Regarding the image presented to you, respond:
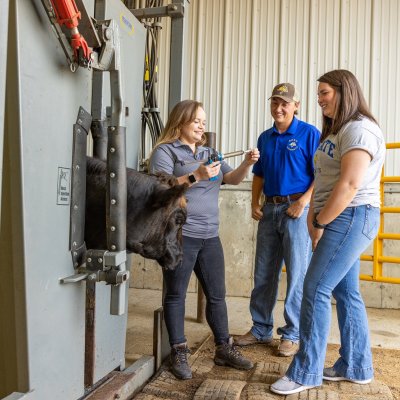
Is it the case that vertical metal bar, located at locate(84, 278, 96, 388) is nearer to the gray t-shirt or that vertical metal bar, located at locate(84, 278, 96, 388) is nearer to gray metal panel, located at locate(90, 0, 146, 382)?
gray metal panel, located at locate(90, 0, 146, 382)

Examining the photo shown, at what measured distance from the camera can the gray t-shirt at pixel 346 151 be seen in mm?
2172

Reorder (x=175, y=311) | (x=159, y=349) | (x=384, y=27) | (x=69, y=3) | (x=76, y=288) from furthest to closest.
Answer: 1. (x=384, y=27)
2. (x=159, y=349)
3. (x=175, y=311)
4. (x=76, y=288)
5. (x=69, y=3)

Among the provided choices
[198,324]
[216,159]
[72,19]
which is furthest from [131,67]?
[198,324]

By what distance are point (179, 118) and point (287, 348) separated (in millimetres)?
1716

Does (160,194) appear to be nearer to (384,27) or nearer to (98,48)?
(98,48)

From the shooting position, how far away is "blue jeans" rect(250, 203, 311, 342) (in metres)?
3.05

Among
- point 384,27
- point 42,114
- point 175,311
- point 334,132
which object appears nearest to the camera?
point 42,114

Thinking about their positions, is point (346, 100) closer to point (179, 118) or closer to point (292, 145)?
point (292, 145)

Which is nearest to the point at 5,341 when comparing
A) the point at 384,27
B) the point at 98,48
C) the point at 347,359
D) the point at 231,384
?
the point at 98,48

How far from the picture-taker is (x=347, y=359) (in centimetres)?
251

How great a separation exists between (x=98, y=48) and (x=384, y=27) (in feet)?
14.0

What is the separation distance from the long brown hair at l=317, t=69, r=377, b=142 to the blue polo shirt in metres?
0.75

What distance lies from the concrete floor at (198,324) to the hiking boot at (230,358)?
0.55 metres

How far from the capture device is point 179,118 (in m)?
2.68
